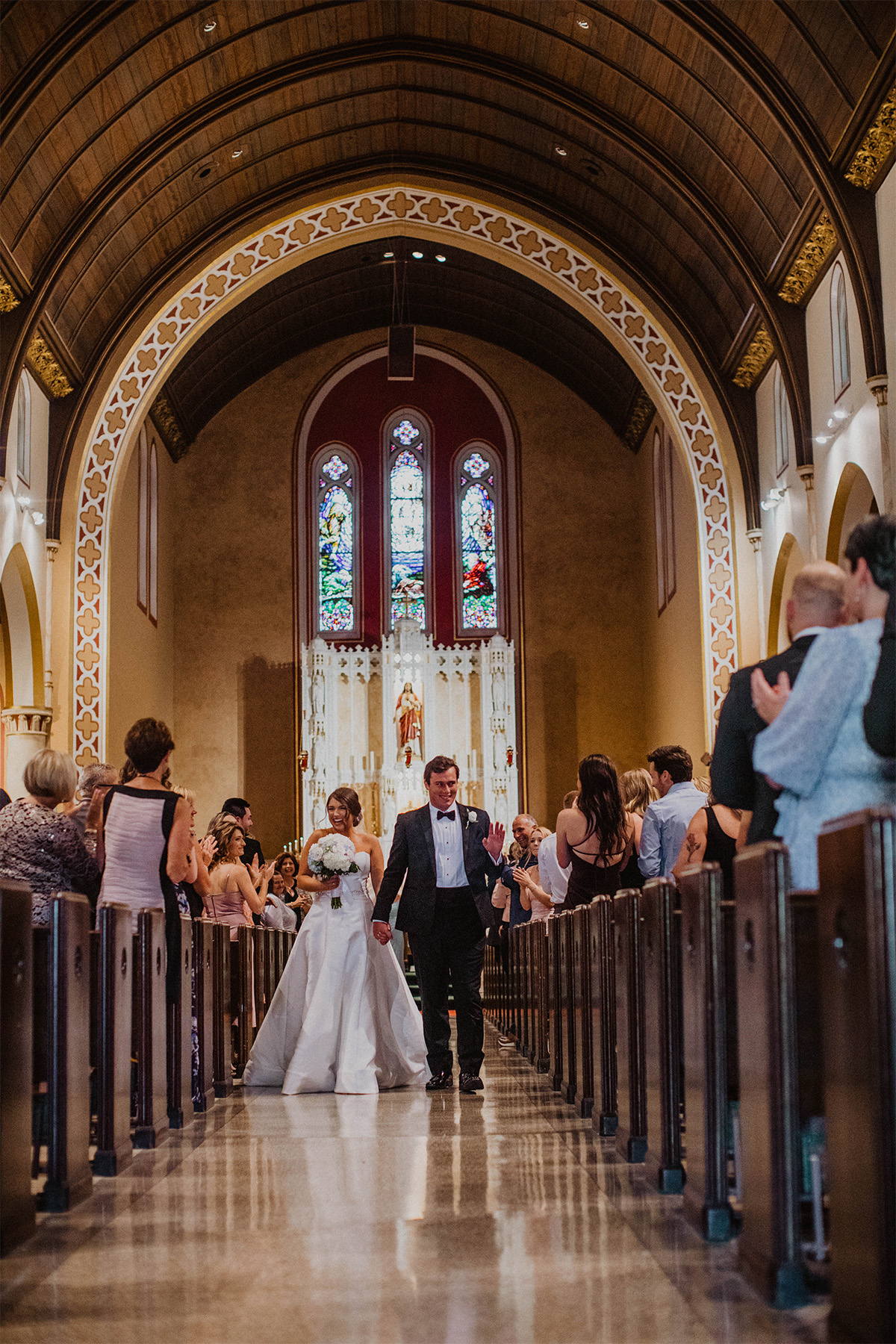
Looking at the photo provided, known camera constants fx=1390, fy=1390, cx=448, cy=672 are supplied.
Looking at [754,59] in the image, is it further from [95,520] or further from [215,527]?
[215,527]

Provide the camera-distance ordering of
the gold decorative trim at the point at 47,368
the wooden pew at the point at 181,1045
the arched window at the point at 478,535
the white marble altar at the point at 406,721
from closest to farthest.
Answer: the wooden pew at the point at 181,1045 → the gold decorative trim at the point at 47,368 → the white marble altar at the point at 406,721 → the arched window at the point at 478,535

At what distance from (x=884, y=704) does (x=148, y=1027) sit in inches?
118

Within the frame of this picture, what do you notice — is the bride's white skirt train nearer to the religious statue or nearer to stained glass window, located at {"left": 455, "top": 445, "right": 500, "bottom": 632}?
the religious statue

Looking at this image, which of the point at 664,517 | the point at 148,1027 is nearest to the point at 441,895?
the point at 148,1027

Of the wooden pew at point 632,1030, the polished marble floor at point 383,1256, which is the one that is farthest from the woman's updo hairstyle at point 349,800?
the wooden pew at point 632,1030

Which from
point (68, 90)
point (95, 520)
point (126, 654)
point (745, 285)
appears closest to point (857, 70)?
point (745, 285)

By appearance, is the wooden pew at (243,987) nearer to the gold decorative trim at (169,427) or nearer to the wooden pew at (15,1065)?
the wooden pew at (15,1065)

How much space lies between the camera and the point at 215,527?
20.2m

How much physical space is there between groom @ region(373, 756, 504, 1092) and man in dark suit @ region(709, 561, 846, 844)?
10.1 feet

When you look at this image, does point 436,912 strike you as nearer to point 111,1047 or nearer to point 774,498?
point 111,1047

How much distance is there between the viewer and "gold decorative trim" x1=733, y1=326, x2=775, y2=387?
539 inches

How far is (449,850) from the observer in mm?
6848

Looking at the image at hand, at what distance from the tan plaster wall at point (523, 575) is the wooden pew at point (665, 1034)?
50.9 ft

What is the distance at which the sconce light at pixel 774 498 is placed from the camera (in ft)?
43.6
